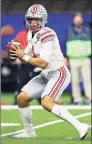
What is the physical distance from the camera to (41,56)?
8156 millimetres

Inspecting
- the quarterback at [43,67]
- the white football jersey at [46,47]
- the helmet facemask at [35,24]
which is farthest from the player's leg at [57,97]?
the helmet facemask at [35,24]

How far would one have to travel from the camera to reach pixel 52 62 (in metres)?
8.52

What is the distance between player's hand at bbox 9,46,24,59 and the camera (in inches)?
323

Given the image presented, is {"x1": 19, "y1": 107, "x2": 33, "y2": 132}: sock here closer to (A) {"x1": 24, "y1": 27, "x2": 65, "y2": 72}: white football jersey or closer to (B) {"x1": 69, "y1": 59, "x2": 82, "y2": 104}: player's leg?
(A) {"x1": 24, "y1": 27, "x2": 65, "y2": 72}: white football jersey

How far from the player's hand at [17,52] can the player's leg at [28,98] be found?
21.0 inches

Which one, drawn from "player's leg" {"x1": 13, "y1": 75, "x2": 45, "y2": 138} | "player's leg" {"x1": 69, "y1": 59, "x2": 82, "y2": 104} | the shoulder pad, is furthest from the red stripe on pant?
"player's leg" {"x1": 69, "y1": 59, "x2": 82, "y2": 104}

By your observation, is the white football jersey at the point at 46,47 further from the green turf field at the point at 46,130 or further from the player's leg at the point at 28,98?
the green turf field at the point at 46,130

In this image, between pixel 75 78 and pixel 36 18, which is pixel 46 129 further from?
pixel 75 78

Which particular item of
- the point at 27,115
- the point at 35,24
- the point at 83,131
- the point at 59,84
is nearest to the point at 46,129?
the point at 27,115

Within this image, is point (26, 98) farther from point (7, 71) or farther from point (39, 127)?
point (7, 71)

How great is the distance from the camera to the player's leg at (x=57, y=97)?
8211mm

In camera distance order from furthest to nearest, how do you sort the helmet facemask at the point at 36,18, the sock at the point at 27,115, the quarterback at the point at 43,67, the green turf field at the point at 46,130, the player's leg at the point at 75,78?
1. the player's leg at the point at 75,78
2. the sock at the point at 27,115
3. the helmet facemask at the point at 36,18
4. the green turf field at the point at 46,130
5. the quarterback at the point at 43,67

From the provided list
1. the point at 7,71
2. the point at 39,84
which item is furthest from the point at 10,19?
the point at 39,84

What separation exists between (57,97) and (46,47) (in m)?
0.66
